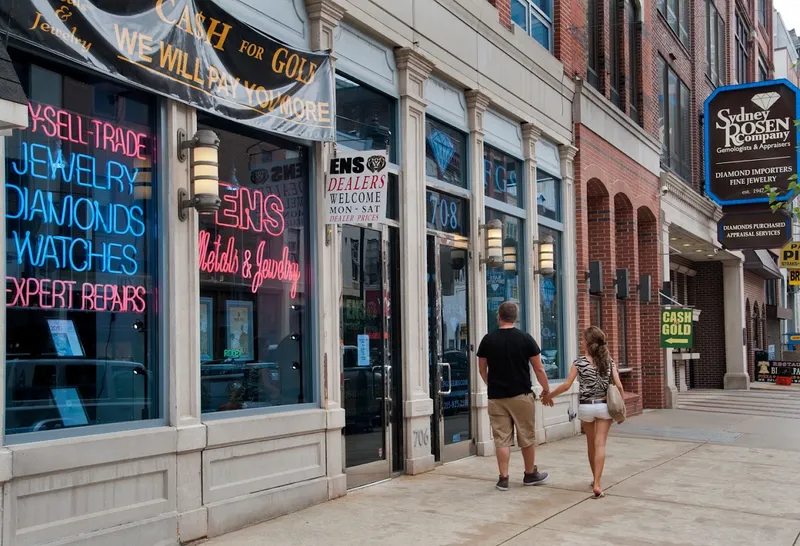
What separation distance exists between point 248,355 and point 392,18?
4065 mm

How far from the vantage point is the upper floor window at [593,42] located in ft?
53.3

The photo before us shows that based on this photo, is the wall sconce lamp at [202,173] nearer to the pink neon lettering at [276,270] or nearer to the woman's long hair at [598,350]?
the pink neon lettering at [276,270]

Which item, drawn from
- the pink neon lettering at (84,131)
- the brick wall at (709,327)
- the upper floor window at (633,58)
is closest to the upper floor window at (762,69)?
the brick wall at (709,327)

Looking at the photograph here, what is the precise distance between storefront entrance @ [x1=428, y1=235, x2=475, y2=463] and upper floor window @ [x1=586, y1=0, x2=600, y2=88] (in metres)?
6.93

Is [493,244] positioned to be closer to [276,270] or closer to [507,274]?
[507,274]

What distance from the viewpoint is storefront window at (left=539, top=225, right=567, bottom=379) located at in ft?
44.2

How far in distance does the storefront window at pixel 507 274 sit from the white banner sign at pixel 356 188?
3.75 m

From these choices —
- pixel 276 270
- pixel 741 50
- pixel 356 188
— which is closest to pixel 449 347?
pixel 356 188

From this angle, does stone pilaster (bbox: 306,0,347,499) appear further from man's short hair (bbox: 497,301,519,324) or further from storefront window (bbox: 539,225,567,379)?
storefront window (bbox: 539,225,567,379)

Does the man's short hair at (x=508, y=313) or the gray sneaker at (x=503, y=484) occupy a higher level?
the man's short hair at (x=508, y=313)

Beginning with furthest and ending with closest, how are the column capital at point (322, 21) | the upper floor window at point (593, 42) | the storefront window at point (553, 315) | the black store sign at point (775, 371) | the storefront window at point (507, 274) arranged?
1. the black store sign at point (775, 371)
2. the upper floor window at point (593, 42)
3. the storefront window at point (553, 315)
4. the storefront window at point (507, 274)
5. the column capital at point (322, 21)

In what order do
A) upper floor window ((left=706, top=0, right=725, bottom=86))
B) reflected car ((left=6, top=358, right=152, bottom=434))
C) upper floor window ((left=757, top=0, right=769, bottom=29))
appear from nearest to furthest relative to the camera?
reflected car ((left=6, top=358, right=152, bottom=434))
upper floor window ((left=706, top=0, right=725, bottom=86))
upper floor window ((left=757, top=0, right=769, bottom=29))

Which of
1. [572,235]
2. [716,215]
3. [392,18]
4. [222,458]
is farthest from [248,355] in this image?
[716,215]

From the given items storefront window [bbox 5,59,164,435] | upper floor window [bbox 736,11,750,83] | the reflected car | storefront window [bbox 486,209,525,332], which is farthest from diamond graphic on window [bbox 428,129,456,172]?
upper floor window [bbox 736,11,750,83]
